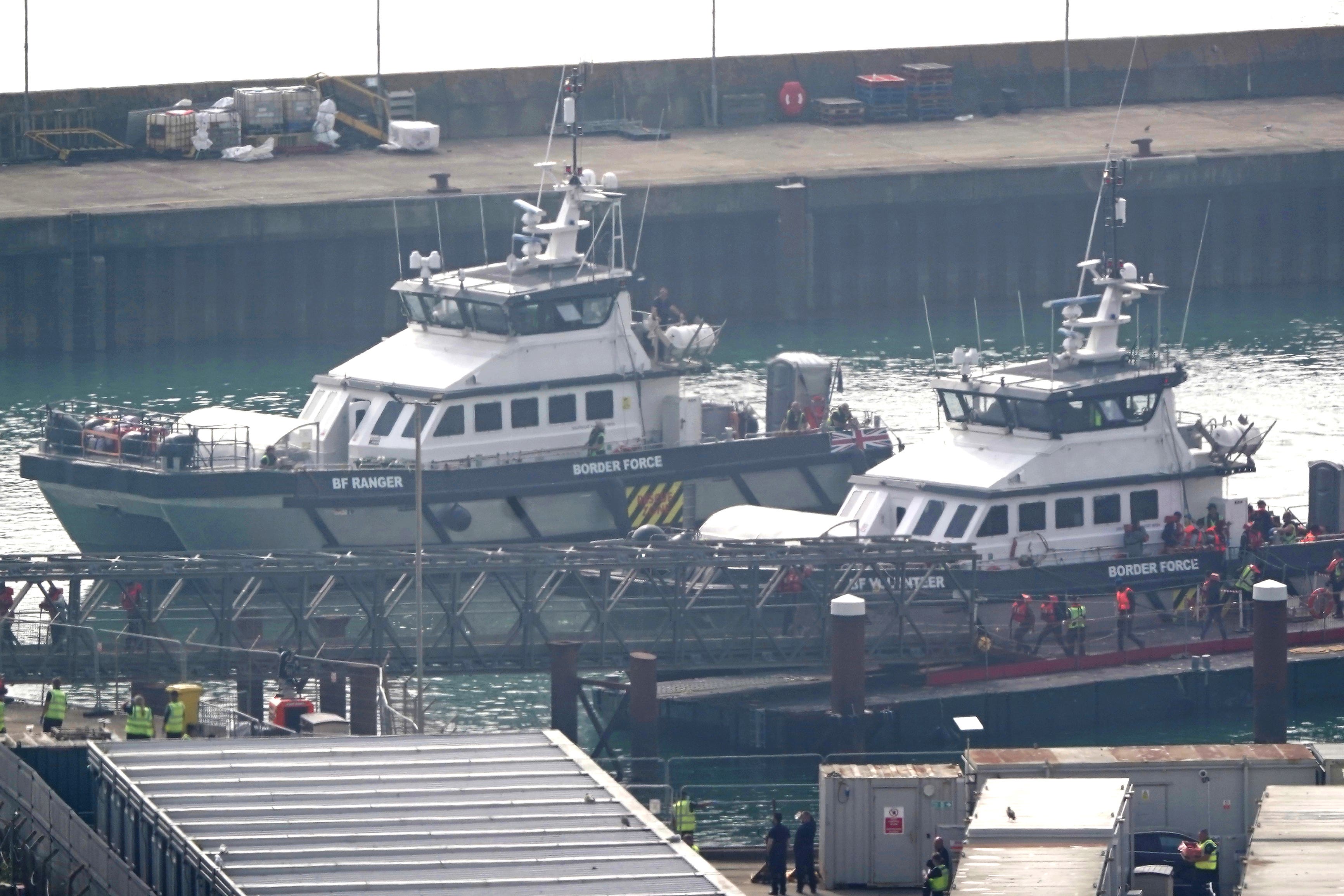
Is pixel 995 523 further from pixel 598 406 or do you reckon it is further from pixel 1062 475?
pixel 598 406

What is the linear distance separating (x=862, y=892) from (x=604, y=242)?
38059 mm

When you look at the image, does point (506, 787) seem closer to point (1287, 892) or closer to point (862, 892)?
point (862, 892)

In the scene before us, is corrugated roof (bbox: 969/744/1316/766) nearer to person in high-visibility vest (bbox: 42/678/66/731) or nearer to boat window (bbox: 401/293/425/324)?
person in high-visibility vest (bbox: 42/678/66/731)

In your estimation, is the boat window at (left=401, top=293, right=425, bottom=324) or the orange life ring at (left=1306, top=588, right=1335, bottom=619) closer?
the orange life ring at (left=1306, top=588, right=1335, bottom=619)

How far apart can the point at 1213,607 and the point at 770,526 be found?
6.66 meters

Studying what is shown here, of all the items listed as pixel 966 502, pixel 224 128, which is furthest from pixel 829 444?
pixel 224 128

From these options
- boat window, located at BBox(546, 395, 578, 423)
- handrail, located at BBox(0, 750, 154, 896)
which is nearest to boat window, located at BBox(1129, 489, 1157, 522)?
boat window, located at BBox(546, 395, 578, 423)

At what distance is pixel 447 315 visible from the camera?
5109 centimetres

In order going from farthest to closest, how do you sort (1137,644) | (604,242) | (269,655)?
(604,242) → (1137,644) → (269,655)

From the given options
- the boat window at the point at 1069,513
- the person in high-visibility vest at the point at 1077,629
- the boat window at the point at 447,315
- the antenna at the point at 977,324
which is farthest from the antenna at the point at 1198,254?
the person in high-visibility vest at the point at 1077,629

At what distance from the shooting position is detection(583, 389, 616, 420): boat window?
50.8 metres

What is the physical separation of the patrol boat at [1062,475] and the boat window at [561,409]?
5.37 meters

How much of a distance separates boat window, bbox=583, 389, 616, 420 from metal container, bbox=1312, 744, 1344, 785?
18.5 metres

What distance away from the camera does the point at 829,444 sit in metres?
52.6
